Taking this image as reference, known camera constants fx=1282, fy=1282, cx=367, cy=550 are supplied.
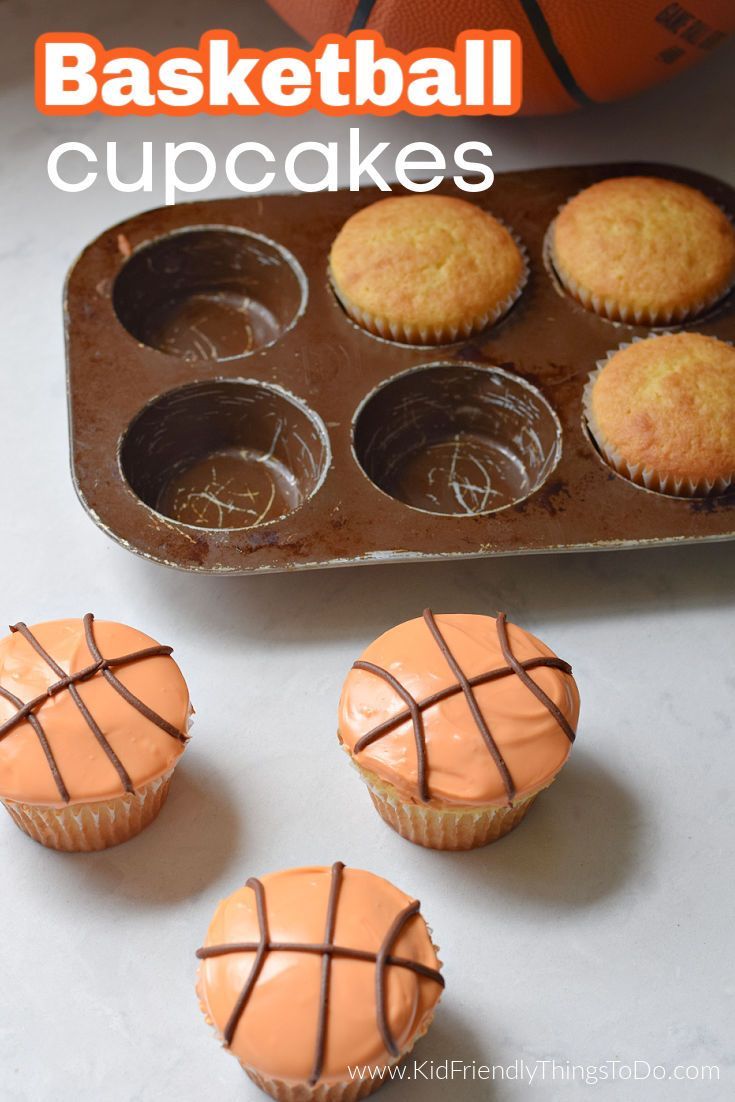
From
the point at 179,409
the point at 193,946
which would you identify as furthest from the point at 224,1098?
the point at 179,409

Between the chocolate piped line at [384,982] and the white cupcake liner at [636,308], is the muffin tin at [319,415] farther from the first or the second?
the chocolate piped line at [384,982]

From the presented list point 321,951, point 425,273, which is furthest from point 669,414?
point 321,951

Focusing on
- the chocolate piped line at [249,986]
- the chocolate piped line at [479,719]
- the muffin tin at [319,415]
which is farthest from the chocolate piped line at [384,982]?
the muffin tin at [319,415]

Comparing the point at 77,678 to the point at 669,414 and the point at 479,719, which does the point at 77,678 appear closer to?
the point at 479,719

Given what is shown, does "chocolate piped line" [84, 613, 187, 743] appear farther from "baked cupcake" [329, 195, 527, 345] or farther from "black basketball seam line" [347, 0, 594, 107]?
"black basketball seam line" [347, 0, 594, 107]

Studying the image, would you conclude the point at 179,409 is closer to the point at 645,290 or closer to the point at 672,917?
the point at 645,290

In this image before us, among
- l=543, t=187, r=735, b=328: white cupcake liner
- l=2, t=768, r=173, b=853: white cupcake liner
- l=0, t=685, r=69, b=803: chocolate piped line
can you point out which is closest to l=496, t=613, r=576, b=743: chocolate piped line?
l=2, t=768, r=173, b=853: white cupcake liner
